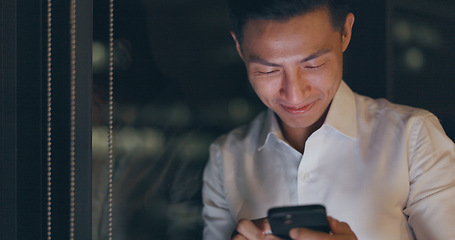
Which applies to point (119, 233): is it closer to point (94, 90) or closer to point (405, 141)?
point (94, 90)

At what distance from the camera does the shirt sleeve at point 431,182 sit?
0.98 metres

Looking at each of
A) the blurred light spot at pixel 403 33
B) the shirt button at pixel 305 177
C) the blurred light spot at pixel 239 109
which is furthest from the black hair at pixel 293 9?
the shirt button at pixel 305 177

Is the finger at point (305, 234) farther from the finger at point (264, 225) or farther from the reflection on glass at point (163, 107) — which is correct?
the reflection on glass at point (163, 107)

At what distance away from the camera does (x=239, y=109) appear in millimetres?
1212

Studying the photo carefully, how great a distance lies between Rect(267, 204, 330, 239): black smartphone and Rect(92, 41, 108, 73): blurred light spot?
55 centimetres

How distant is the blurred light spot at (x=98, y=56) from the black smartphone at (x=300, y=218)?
0.55 meters

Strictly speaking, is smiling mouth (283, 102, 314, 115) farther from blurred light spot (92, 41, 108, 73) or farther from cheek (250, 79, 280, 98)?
blurred light spot (92, 41, 108, 73)

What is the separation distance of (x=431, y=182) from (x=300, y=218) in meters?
0.31

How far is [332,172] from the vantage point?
1.10 m

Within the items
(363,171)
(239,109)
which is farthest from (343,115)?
(239,109)

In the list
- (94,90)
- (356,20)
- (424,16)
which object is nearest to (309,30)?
(356,20)

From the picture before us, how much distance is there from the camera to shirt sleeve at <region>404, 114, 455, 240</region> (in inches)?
38.7

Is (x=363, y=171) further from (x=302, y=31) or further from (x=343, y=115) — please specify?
(x=302, y=31)
